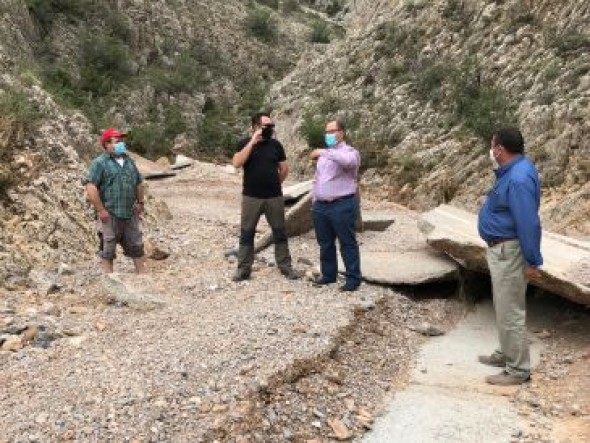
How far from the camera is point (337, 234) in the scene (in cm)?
711

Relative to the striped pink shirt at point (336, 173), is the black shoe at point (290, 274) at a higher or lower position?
lower

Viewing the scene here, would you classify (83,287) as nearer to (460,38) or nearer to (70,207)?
(70,207)

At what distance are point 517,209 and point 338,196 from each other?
2214 mm

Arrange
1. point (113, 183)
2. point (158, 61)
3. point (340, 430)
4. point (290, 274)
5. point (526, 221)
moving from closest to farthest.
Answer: point (340, 430) → point (526, 221) → point (113, 183) → point (290, 274) → point (158, 61)

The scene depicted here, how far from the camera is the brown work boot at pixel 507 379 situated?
549 centimetres

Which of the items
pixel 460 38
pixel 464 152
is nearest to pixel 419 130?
pixel 464 152

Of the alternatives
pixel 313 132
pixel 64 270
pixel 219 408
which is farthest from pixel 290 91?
pixel 219 408

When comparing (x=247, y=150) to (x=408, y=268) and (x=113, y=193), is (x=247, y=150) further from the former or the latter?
(x=408, y=268)

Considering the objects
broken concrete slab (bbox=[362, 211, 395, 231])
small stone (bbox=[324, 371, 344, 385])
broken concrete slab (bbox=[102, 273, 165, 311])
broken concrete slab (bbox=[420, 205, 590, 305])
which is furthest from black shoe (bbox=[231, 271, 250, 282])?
broken concrete slab (bbox=[362, 211, 395, 231])

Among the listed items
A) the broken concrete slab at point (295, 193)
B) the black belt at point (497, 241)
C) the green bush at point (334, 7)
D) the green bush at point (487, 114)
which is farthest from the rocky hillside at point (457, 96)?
the green bush at point (334, 7)

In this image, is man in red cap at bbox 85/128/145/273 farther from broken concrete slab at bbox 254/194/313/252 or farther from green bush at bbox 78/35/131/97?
green bush at bbox 78/35/131/97

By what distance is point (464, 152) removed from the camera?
17438mm

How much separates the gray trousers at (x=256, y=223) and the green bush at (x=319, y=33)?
4030 centimetres

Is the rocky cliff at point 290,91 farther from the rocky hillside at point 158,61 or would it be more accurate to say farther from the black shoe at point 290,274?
the black shoe at point 290,274
